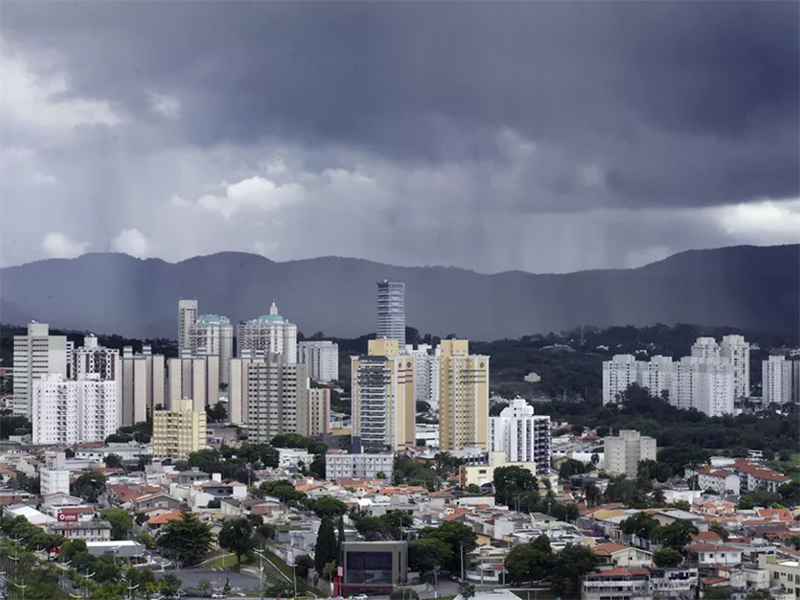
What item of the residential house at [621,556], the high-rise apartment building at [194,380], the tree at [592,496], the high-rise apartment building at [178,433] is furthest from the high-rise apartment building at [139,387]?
the residential house at [621,556]

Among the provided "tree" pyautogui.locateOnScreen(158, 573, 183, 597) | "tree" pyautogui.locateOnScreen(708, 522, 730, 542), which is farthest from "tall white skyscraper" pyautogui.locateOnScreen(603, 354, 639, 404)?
"tree" pyautogui.locateOnScreen(158, 573, 183, 597)

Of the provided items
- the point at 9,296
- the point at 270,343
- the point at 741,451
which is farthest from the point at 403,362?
the point at 9,296

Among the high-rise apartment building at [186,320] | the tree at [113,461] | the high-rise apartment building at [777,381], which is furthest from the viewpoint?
the high-rise apartment building at [186,320]

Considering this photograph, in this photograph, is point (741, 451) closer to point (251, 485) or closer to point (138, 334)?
point (251, 485)

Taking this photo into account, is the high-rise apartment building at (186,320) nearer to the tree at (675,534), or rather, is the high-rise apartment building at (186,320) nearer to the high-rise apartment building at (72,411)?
the high-rise apartment building at (72,411)

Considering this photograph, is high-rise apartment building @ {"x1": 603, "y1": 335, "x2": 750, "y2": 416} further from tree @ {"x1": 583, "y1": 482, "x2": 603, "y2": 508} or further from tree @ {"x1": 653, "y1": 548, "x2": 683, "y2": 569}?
tree @ {"x1": 653, "y1": 548, "x2": 683, "y2": 569}
